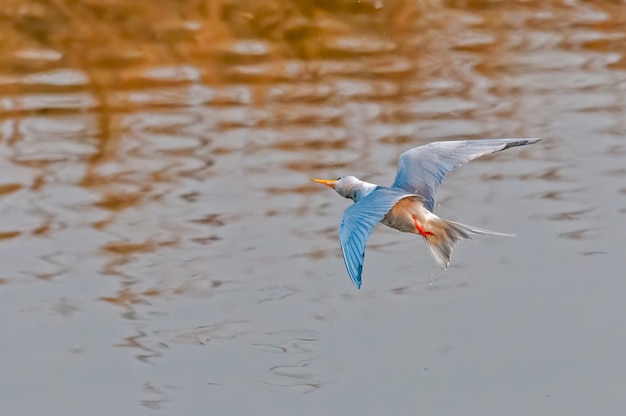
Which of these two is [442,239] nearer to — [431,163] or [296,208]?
[431,163]

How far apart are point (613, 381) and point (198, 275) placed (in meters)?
2.11

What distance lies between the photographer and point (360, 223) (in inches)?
199

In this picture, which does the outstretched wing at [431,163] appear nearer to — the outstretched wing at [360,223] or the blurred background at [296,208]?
the outstretched wing at [360,223]

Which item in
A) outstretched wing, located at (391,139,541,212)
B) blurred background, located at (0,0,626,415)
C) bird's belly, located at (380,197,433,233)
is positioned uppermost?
outstretched wing, located at (391,139,541,212)

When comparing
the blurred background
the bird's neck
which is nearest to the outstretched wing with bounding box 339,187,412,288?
the bird's neck

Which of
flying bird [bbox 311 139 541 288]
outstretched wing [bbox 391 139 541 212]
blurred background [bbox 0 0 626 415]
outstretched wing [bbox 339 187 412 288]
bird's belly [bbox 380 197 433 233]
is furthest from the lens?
blurred background [bbox 0 0 626 415]

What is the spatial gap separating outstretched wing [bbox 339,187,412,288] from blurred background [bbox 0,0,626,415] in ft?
2.86

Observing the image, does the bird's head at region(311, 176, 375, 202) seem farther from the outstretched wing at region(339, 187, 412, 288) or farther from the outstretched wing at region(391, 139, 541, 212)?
the outstretched wing at region(339, 187, 412, 288)

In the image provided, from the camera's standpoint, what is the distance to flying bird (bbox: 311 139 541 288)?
5.10 m

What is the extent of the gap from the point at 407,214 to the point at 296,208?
196 centimetres

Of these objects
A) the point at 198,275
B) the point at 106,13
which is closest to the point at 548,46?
the point at 106,13

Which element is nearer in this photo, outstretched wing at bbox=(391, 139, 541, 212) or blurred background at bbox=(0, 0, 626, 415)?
outstretched wing at bbox=(391, 139, 541, 212)

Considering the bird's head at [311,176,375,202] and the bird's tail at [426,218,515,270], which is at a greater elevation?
the bird's head at [311,176,375,202]

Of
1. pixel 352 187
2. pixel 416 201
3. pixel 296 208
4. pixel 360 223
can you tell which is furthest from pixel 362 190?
pixel 296 208
